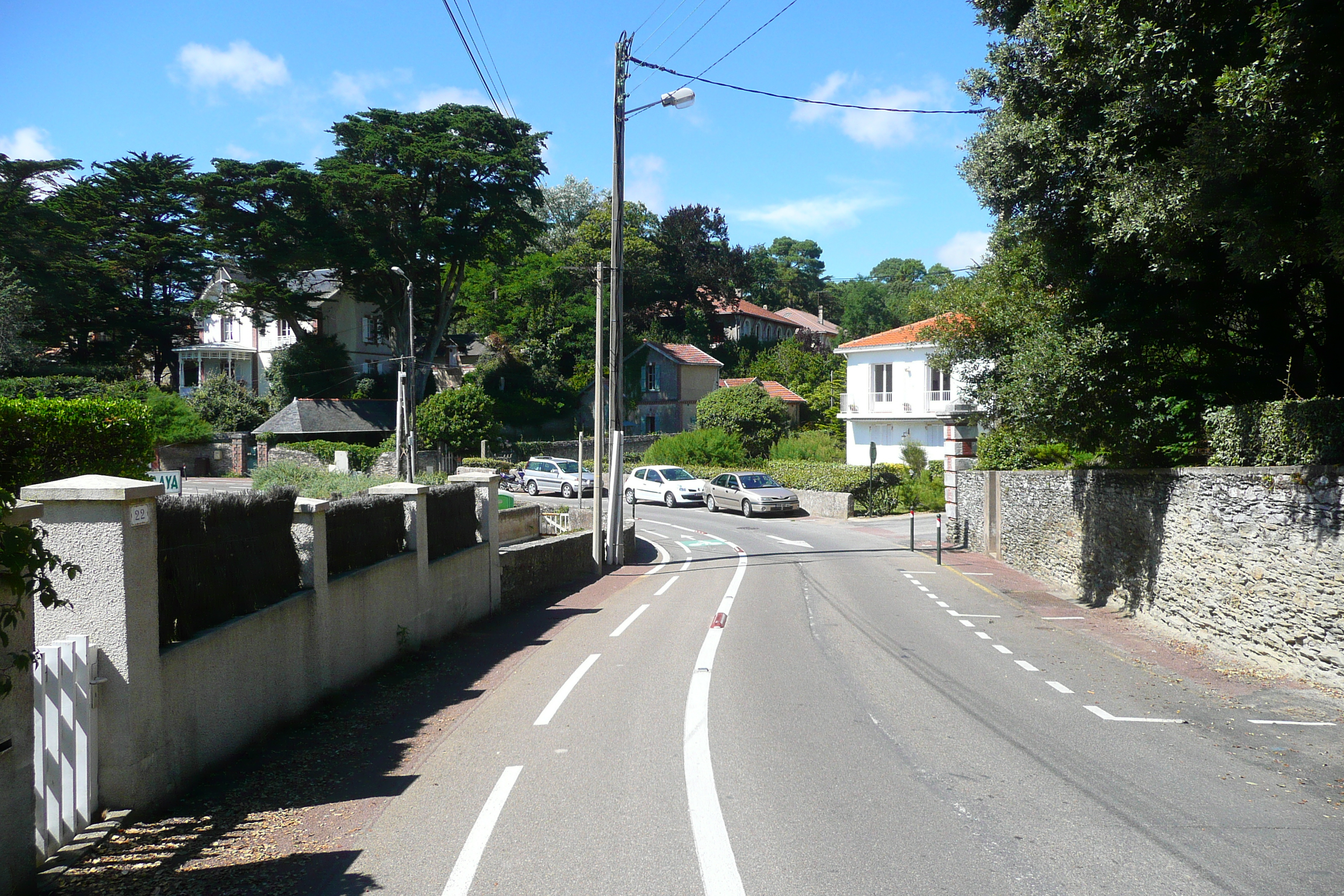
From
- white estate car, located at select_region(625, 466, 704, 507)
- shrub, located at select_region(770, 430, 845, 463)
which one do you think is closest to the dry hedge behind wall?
white estate car, located at select_region(625, 466, 704, 507)

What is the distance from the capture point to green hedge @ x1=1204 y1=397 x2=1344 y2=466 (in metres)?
9.00

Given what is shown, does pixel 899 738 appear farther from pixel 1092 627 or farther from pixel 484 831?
pixel 1092 627

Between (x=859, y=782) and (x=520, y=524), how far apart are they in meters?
19.5

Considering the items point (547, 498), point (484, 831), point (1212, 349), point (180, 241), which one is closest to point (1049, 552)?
point (1212, 349)

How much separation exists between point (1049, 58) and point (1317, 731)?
27.9 ft

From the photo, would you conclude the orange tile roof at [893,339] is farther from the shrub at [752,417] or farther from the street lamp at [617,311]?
the street lamp at [617,311]

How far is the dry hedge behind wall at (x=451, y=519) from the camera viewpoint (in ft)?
38.2

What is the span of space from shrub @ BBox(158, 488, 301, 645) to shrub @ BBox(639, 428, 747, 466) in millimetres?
36689

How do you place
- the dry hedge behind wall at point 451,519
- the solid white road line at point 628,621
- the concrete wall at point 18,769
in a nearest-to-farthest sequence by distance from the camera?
the concrete wall at point 18,769 < the dry hedge behind wall at point 451,519 < the solid white road line at point 628,621

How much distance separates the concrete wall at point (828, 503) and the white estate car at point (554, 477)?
10320 millimetres

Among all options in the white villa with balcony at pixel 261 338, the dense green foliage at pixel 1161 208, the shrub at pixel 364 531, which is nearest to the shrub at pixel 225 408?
the white villa with balcony at pixel 261 338

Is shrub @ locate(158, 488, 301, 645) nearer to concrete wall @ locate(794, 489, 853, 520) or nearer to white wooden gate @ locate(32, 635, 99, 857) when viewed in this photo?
white wooden gate @ locate(32, 635, 99, 857)

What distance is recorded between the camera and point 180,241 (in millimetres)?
52719

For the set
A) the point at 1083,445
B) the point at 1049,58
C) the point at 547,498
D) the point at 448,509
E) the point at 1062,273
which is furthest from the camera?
the point at 547,498
